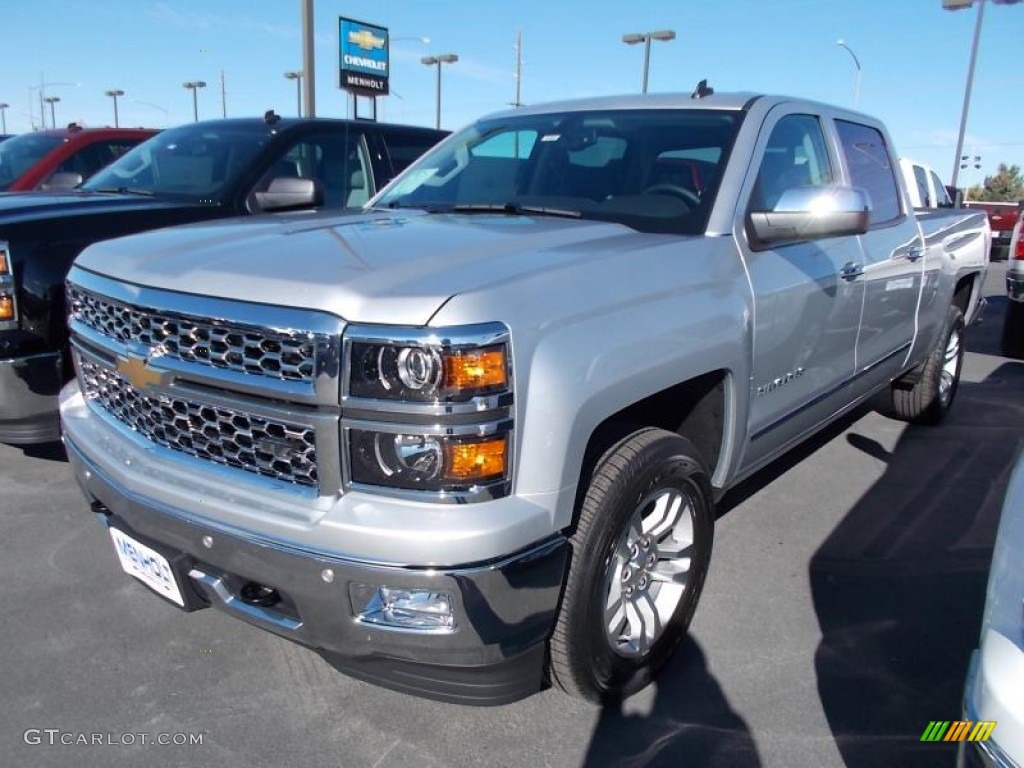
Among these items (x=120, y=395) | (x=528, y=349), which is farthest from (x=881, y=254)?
(x=120, y=395)

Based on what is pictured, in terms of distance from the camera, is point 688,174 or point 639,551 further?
point 688,174

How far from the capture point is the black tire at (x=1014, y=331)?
26.5ft

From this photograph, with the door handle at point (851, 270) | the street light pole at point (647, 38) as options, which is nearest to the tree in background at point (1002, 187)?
the street light pole at point (647, 38)

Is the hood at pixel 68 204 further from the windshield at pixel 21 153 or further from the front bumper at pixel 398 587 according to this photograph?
the windshield at pixel 21 153

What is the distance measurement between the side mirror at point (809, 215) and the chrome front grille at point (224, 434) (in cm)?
178

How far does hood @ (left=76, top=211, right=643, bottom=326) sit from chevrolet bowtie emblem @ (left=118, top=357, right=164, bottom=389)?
0.75 ft

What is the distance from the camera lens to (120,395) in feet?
8.41

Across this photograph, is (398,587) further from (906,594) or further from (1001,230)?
(1001,230)

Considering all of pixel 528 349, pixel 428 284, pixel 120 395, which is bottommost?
pixel 120 395

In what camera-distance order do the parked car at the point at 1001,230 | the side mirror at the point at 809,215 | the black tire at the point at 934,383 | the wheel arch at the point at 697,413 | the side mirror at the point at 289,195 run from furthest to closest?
the parked car at the point at 1001,230
the black tire at the point at 934,383
the side mirror at the point at 289,195
the side mirror at the point at 809,215
the wheel arch at the point at 697,413

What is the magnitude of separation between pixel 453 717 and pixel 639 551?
30.5 inches

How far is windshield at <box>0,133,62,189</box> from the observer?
24.2ft

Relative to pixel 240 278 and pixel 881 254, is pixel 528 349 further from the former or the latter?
pixel 881 254

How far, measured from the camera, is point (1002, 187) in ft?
191
